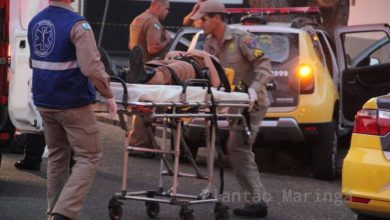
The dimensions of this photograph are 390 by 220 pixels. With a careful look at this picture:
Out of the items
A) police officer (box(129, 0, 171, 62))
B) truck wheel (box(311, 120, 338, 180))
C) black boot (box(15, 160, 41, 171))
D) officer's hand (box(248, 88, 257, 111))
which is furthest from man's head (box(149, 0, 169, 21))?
officer's hand (box(248, 88, 257, 111))

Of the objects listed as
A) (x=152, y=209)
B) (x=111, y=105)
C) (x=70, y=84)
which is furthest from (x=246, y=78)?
(x=70, y=84)

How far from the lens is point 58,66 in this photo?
6008 millimetres

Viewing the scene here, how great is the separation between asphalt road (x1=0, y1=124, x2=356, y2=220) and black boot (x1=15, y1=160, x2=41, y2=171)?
0.32 feet

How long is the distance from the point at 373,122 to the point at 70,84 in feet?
6.83

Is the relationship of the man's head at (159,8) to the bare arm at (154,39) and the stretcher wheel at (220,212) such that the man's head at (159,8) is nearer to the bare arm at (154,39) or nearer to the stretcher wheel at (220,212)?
the bare arm at (154,39)

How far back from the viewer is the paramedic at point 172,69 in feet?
22.4

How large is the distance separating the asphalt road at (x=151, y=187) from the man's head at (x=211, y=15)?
153cm

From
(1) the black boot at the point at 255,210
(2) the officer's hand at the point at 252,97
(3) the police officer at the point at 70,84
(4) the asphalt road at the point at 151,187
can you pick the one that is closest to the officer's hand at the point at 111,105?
(3) the police officer at the point at 70,84

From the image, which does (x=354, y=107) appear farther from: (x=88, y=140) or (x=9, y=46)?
(x=88, y=140)

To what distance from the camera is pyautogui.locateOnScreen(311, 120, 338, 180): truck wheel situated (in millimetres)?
9789

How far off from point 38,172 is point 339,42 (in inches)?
160

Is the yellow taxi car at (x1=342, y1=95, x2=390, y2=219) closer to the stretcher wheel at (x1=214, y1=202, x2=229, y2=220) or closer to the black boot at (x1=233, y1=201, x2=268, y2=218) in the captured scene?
the stretcher wheel at (x1=214, y1=202, x2=229, y2=220)

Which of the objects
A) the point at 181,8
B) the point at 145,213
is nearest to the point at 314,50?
the point at 145,213

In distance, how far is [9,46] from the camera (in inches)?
316
